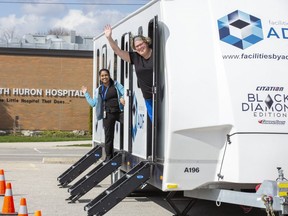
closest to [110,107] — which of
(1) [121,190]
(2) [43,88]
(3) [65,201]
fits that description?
(3) [65,201]

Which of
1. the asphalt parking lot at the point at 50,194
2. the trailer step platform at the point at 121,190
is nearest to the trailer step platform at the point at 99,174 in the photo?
the asphalt parking lot at the point at 50,194

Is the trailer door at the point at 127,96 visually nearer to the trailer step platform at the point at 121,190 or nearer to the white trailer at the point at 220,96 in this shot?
the trailer step platform at the point at 121,190

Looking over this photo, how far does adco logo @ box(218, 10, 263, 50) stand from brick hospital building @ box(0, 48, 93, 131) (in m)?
33.4

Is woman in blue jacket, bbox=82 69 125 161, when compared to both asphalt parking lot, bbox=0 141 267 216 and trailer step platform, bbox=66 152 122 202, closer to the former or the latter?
trailer step platform, bbox=66 152 122 202

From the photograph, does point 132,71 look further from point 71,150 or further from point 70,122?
point 70,122

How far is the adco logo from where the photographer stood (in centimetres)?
806

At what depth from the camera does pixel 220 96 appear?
26.3 feet

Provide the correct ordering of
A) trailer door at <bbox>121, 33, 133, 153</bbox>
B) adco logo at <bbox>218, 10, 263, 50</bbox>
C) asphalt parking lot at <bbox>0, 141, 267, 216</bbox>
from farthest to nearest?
asphalt parking lot at <bbox>0, 141, 267, 216</bbox>, trailer door at <bbox>121, 33, 133, 153</bbox>, adco logo at <bbox>218, 10, 263, 50</bbox>

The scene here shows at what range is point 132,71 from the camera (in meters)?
10.2

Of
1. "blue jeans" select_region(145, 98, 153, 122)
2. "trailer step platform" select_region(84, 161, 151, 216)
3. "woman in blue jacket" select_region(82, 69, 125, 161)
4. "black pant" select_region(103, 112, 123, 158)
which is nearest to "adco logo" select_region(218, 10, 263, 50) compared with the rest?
"blue jeans" select_region(145, 98, 153, 122)

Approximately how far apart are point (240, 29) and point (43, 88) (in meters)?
34.0

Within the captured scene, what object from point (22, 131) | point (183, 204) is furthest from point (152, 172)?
point (22, 131)

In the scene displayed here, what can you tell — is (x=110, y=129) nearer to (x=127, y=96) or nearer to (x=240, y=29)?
(x=127, y=96)

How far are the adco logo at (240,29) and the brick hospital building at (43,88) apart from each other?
3337cm
